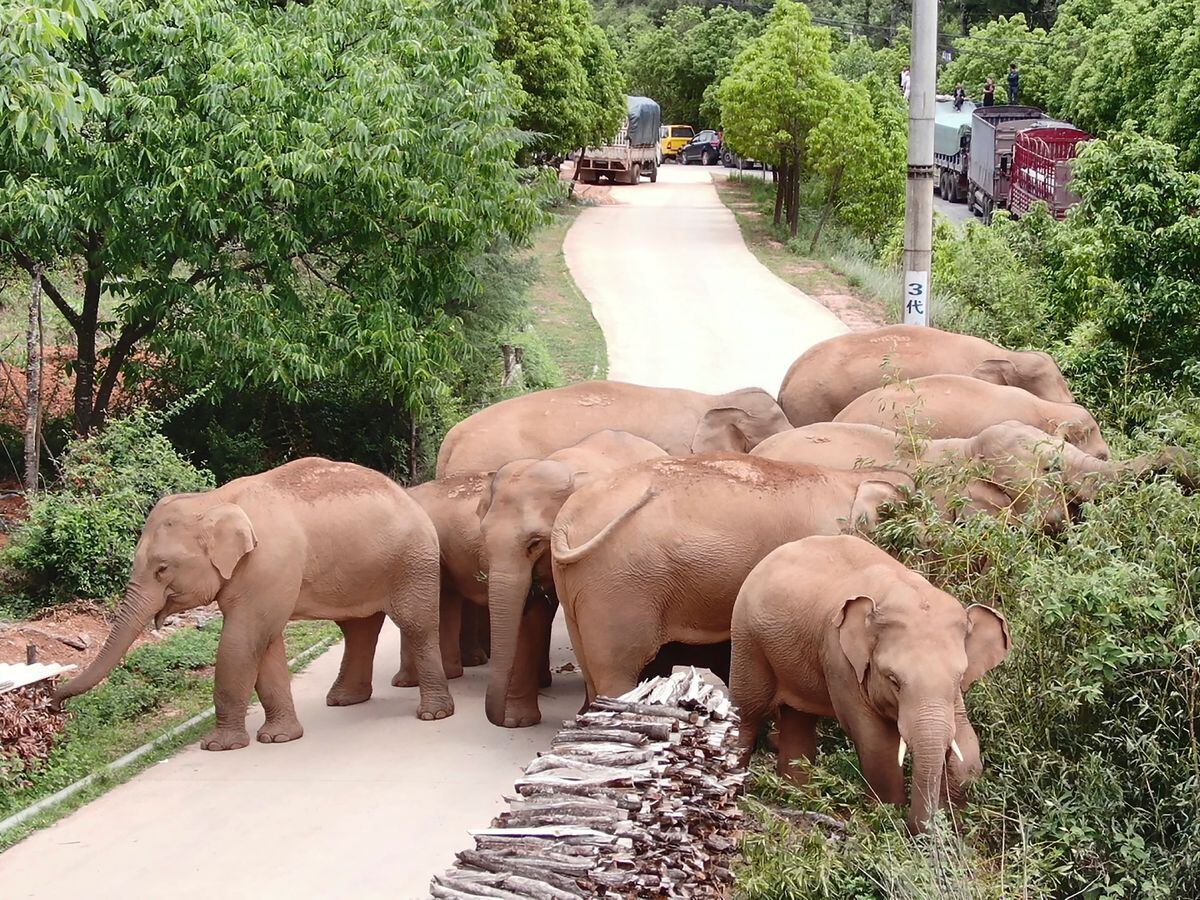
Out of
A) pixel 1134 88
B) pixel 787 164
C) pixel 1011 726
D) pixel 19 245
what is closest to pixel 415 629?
pixel 1011 726

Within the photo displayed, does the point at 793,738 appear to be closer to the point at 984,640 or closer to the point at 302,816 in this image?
the point at 984,640

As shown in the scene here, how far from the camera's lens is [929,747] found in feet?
24.3

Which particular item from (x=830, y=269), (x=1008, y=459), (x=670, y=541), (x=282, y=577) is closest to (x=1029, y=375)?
(x=1008, y=459)

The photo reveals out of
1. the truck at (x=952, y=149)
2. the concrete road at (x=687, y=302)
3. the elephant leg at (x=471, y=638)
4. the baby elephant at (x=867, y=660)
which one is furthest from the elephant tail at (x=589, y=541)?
the truck at (x=952, y=149)

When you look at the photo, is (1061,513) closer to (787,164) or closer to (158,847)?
(158,847)

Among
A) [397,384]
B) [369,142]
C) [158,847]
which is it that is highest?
[369,142]

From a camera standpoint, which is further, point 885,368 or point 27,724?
point 885,368

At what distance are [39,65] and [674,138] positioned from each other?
66054 mm

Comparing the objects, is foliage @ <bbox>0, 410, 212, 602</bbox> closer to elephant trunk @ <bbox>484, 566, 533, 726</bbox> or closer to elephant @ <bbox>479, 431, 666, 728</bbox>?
elephant @ <bbox>479, 431, 666, 728</bbox>

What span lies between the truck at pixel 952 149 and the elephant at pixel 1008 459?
37.0 m

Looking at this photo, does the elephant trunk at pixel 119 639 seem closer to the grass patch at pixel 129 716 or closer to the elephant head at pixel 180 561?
the elephant head at pixel 180 561

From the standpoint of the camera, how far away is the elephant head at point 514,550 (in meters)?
9.84

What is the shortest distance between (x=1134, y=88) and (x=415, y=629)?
90.3ft

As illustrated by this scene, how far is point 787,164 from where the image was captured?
4075 centimetres
